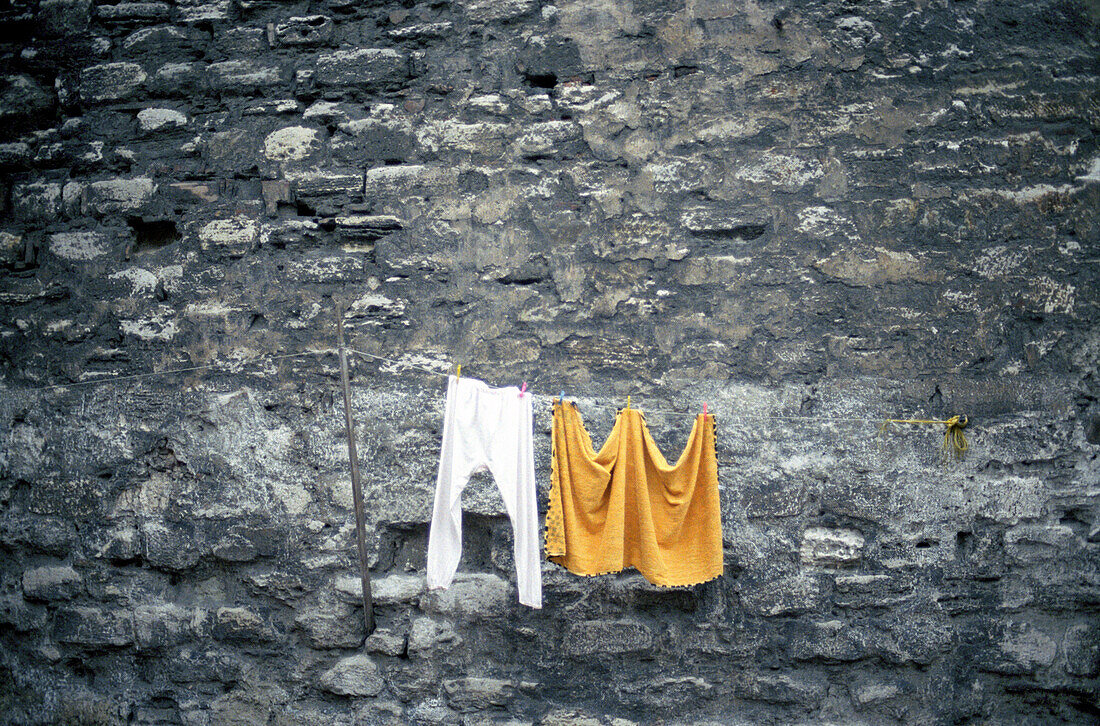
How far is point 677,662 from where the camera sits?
2471 mm

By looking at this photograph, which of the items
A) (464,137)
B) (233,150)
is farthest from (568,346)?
(233,150)

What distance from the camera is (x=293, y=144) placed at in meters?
2.66

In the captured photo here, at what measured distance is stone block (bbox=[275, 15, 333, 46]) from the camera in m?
2.65

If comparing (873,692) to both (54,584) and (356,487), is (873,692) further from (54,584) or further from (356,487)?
(54,584)

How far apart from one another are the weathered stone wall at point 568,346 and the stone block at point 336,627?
0.01 m

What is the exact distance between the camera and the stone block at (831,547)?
245 cm

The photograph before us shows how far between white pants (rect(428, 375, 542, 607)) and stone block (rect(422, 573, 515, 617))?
28 centimetres

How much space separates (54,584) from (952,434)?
339cm

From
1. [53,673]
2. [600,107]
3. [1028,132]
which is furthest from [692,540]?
[53,673]

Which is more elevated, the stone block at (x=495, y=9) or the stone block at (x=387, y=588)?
the stone block at (x=495, y=9)

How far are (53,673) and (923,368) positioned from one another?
345 cm

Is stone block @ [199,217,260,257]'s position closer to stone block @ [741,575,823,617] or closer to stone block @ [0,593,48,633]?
stone block @ [0,593,48,633]

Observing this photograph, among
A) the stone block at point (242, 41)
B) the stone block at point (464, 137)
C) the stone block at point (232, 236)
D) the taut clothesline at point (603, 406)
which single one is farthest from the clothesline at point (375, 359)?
the stone block at point (242, 41)

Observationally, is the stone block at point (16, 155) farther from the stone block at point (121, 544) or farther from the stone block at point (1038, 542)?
the stone block at point (1038, 542)
